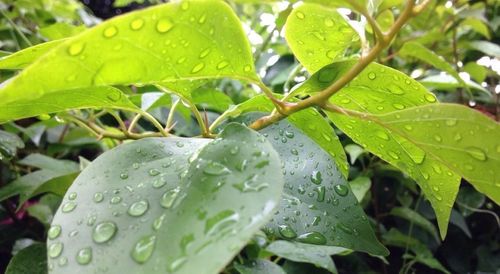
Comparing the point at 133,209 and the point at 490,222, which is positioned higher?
the point at 133,209

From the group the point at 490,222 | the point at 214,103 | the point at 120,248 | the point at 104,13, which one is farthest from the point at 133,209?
the point at 104,13

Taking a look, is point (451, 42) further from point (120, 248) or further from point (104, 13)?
point (104, 13)

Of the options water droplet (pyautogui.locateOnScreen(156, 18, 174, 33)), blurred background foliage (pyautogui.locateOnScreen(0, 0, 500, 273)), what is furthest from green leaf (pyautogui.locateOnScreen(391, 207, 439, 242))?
water droplet (pyautogui.locateOnScreen(156, 18, 174, 33))

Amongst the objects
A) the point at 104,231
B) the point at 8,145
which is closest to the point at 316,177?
the point at 104,231

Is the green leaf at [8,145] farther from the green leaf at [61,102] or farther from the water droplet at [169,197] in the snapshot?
the water droplet at [169,197]

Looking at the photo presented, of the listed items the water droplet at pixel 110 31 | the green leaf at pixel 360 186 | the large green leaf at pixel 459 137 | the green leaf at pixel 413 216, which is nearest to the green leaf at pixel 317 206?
the large green leaf at pixel 459 137

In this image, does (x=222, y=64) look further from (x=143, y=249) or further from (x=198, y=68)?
(x=143, y=249)
